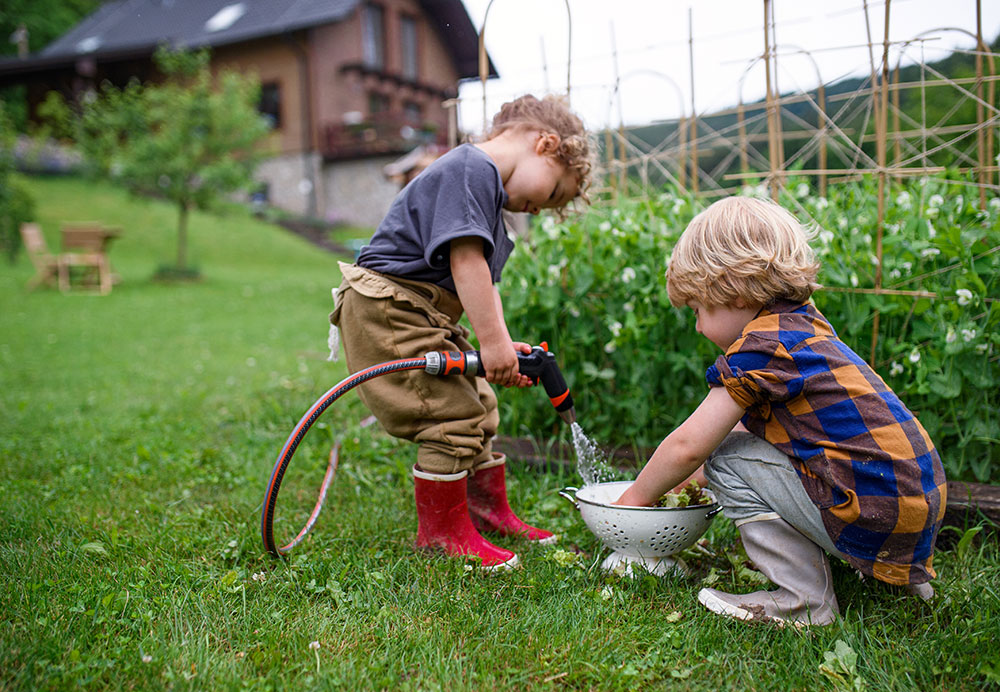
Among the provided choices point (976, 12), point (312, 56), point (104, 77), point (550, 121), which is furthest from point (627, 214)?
point (104, 77)

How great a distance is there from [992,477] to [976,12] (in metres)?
1.59

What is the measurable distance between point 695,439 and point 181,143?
12.9 meters

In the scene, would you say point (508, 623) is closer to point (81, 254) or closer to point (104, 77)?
point (81, 254)

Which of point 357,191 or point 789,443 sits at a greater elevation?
point 357,191

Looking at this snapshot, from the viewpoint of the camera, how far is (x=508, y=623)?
1672 mm

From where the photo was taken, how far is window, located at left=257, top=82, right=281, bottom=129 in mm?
20953

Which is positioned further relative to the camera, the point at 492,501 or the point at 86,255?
the point at 86,255

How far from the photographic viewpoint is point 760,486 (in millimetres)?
1723

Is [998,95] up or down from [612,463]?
up

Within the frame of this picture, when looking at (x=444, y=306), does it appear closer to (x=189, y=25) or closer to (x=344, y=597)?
(x=344, y=597)

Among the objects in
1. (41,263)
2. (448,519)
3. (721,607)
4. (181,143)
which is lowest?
(721,607)

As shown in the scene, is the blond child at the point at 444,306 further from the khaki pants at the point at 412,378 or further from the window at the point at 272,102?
the window at the point at 272,102

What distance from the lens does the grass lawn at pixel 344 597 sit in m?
1.50

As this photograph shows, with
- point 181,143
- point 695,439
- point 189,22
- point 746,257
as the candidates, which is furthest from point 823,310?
point 189,22
